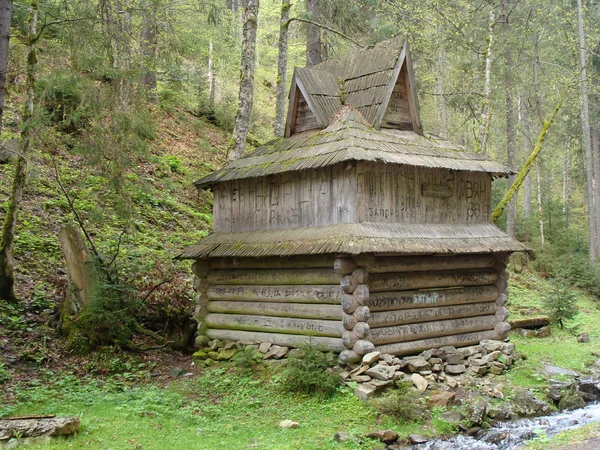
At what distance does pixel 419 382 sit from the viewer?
1048 cm

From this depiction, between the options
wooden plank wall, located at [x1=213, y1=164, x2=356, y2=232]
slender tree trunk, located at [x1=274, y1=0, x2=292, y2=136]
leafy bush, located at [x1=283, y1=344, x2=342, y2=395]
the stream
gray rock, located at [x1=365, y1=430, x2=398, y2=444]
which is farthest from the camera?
slender tree trunk, located at [x1=274, y1=0, x2=292, y2=136]

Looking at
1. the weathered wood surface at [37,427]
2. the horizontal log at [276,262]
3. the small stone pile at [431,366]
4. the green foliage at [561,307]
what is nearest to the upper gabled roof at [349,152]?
the horizontal log at [276,262]

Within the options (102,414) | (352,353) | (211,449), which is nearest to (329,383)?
(352,353)

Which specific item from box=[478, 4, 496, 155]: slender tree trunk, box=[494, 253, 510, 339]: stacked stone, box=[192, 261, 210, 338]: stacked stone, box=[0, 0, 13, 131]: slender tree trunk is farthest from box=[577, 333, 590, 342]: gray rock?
box=[0, 0, 13, 131]: slender tree trunk

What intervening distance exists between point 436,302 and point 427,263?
93 cm

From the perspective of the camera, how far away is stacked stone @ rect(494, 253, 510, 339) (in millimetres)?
13641

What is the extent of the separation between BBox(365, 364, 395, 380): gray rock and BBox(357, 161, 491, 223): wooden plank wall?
281cm

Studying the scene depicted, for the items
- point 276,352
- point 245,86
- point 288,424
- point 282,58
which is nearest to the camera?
point 288,424

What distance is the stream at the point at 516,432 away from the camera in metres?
9.03

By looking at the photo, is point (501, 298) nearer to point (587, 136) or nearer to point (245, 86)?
point (245, 86)

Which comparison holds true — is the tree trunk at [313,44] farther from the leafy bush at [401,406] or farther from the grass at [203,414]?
the leafy bush at [401,406]

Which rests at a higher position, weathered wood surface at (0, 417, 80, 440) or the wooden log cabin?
the wooden log cabin

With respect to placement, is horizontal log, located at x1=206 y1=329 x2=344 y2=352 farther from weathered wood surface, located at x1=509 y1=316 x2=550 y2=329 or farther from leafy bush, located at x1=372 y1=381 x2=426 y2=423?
weathered wood surface, located at x1=509 y1=316 x2=550 y2=329

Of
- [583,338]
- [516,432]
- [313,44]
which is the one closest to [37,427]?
[516,432]
